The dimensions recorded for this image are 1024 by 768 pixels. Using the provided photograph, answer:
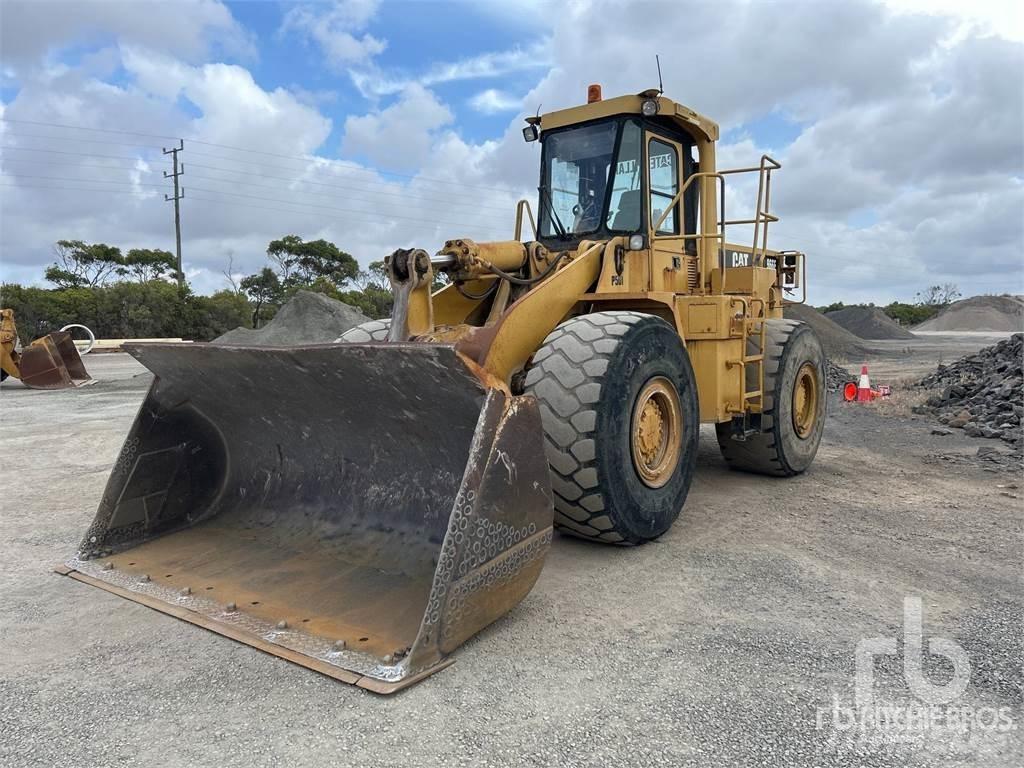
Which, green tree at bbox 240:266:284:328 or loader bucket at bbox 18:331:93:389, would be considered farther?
green tree at bbox 240:266:284:328

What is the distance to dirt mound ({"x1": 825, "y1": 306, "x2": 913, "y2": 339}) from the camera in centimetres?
3688

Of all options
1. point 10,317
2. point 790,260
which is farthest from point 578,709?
point 10,317

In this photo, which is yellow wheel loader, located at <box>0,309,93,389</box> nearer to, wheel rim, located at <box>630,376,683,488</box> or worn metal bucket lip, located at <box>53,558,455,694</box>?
worn metal bucket lip, located at <box>53,558,455,694</box>

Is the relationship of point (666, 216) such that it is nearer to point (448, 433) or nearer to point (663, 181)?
point (663, 181)

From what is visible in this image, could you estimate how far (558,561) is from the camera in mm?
4066

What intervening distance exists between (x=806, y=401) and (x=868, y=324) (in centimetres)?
3421

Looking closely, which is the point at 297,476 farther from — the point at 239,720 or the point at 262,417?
the point at 239,720

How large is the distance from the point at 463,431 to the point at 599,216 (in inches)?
97.7

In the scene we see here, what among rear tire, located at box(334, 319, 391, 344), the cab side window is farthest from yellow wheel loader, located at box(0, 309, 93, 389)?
the cab side window

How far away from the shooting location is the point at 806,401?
22.5 feet

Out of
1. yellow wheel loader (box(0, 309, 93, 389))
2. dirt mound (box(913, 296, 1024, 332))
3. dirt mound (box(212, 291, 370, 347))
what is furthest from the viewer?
dirt mound (box(913, 296, 1024, 332))

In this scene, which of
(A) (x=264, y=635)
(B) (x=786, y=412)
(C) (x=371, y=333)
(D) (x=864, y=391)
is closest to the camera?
(A) (x=264, y=635)

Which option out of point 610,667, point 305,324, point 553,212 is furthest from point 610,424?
point 305,324

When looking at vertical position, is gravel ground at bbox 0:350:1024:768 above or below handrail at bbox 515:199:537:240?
below
